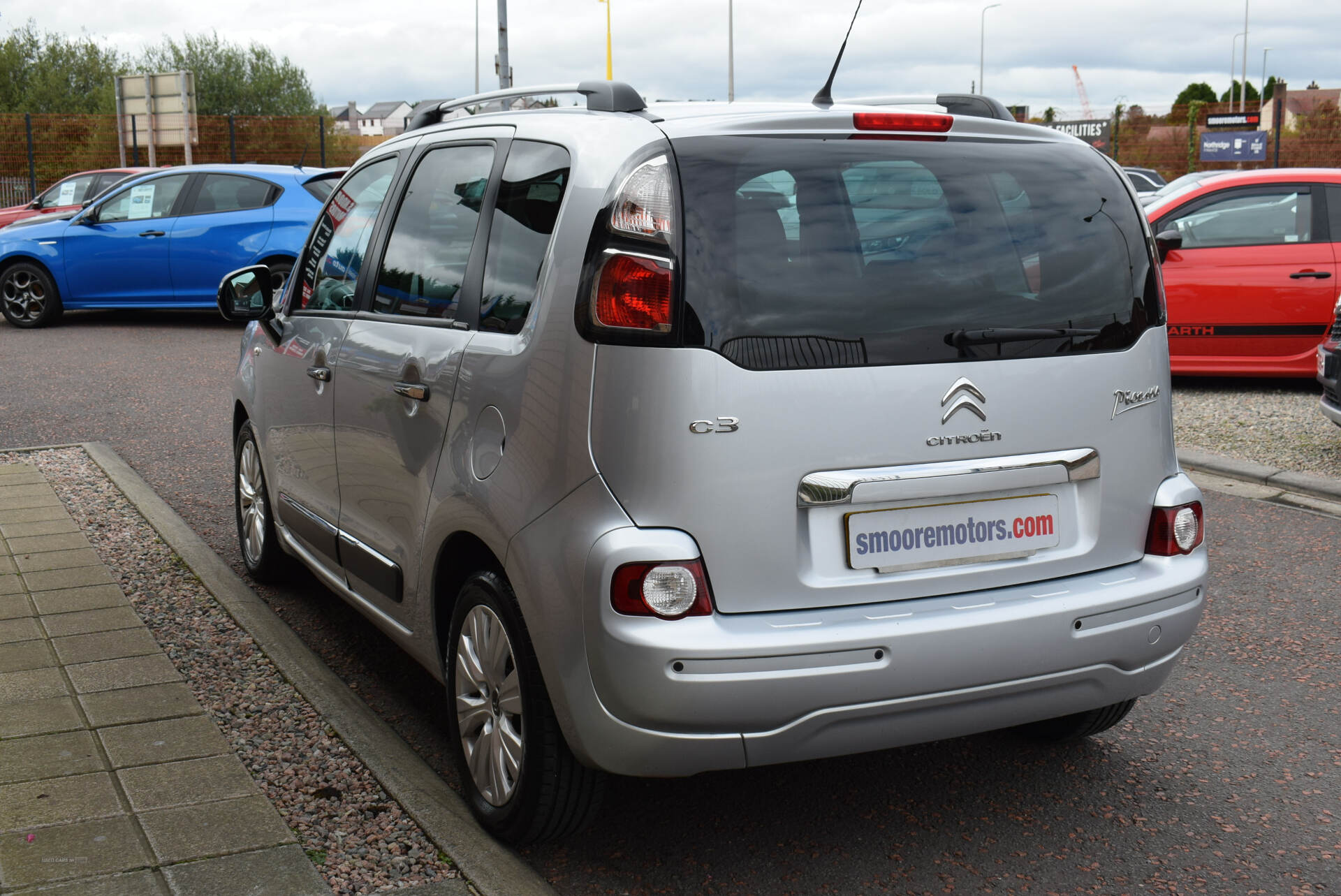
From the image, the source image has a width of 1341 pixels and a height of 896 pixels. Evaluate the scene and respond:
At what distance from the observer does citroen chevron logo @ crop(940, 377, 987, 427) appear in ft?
9.39

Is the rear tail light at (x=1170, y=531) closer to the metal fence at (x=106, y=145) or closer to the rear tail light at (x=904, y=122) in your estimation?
the rear tail light at (x=904, y=122)

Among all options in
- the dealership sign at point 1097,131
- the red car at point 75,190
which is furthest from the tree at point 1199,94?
the red car at point 75,190

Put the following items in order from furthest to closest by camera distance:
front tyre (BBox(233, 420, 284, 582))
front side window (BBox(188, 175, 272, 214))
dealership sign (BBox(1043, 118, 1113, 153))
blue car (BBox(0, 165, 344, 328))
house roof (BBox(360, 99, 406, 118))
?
house roof (BBox(360, 99, 406, 118)) < dealership sign (BBox(1043, 118, 1113, 153)) < front side window (BBox(188, 175, 272, 214)) < blue car (BBox(0, 165, 344, 328)) < front tyre (BBox(233, 420, 284, 582))

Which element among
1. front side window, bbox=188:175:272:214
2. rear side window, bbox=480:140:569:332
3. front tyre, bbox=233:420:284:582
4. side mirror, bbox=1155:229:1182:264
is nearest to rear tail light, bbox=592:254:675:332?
rear side window, bbox=480:140:569:332

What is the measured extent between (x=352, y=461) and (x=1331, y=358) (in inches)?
234

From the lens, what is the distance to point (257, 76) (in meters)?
63.2

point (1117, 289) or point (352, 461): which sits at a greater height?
point (1117, 289)

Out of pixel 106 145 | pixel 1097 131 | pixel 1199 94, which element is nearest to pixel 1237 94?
pixel 1199 94

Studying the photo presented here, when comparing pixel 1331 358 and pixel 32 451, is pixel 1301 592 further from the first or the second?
pixel 32 451

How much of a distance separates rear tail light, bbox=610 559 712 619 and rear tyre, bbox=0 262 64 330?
13954 millimetres

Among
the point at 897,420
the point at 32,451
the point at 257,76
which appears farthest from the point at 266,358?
the point at 257,76

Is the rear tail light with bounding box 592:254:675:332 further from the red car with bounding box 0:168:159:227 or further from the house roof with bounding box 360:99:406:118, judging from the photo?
the house roof with bounding box 360:99:406:118

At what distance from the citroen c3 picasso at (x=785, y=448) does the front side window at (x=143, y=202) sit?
12311mm

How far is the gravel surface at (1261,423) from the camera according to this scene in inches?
315
